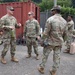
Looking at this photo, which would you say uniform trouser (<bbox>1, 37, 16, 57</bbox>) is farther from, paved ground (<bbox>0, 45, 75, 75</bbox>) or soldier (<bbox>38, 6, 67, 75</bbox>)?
soldier (<bbox>38, 6, 67, 75</bbox>)

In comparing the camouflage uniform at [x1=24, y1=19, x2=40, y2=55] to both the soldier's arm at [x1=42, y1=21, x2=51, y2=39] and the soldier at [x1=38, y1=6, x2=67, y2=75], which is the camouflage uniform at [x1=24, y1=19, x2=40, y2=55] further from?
the soldier's arm at [x1=42, y1=21, x2=51, y2=39]

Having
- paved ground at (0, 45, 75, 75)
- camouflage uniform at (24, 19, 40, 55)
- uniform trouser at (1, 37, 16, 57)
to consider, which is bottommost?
paved ground at (0, 45, 75, 75)

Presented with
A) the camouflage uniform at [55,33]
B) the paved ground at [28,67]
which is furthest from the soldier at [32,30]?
the camouflage uniform at [55,33]

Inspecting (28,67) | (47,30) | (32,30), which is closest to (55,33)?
(47,30)

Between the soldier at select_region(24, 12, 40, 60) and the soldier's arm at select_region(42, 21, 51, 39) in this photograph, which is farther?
the soldier at select_region(24, 12, 40, 60)

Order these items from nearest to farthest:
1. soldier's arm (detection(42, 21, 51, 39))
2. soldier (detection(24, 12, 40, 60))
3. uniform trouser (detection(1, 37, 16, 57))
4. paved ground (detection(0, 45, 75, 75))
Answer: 1. soldier's arm (detection(42, 21, 51, 39))
2. paved ground (detection(0, 45, 75, 75))
3. uniform trouser (detection(1, 37, 16, 57))
4. soldier (detection(24, 12, 40, 60))

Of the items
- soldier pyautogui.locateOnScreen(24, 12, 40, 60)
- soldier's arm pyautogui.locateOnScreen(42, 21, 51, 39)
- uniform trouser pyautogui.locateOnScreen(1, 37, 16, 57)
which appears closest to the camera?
soldier's arm pyautogui.locateOnScreen(42, 21, 51, 39)

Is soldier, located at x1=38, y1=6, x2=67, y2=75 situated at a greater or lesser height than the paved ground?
greater

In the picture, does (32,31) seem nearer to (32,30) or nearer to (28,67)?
(32,30)

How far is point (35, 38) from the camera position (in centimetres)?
927

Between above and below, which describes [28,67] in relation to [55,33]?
below

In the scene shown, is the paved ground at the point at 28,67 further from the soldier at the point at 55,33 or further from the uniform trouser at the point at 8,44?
the soldier at the point at 55,33

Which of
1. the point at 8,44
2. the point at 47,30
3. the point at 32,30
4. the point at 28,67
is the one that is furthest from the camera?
the point at 32,30

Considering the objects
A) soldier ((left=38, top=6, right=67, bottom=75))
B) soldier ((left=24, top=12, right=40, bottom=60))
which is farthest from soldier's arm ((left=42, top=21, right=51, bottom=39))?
soldier ((left=24, top=12, right=40, bottom=60))
